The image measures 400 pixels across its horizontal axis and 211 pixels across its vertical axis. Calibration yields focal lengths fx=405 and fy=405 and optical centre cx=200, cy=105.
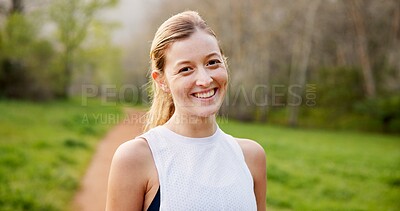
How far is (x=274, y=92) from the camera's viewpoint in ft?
79.2

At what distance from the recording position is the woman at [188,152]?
4.69 ft

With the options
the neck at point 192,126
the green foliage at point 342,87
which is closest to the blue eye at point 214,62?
the neck at point 192,126

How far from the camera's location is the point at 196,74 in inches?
61.9

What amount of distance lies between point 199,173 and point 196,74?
14.9 inches

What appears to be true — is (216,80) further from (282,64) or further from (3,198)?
(282,64)

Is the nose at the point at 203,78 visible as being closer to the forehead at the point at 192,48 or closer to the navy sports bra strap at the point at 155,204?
the forehead at the point at 192,48

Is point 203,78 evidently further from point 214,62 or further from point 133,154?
point 133,154

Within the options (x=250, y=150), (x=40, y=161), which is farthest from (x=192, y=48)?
(x=40, y=161)

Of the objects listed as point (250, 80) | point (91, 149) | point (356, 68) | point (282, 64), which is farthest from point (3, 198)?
point (282, 64)

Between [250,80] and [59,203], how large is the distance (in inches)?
693

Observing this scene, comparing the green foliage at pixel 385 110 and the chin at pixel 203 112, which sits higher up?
the chin at pixel 203 112

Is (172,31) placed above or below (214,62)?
above

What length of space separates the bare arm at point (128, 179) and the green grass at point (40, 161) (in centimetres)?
382

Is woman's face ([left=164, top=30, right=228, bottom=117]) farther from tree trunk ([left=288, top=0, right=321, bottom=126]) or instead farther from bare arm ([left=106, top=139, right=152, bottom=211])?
tree trunk ([left=288, top=0, right=321, bottom=126])
